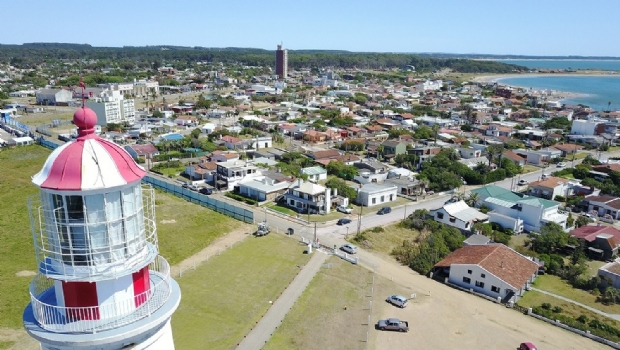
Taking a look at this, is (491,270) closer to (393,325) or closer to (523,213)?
(393,325)

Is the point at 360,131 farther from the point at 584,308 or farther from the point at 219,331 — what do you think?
the point at 219,331

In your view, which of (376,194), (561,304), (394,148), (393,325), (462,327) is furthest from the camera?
(394,148)

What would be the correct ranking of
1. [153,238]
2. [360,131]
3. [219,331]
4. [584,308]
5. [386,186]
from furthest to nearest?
[360,131], [386,186], [584,308], [219,331], [153,238]

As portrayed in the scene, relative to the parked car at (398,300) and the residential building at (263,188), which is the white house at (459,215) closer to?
the parked car at (398,300)

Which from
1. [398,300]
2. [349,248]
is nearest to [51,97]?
[349,248]

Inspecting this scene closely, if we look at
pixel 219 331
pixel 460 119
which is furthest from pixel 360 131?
pixel 219 331

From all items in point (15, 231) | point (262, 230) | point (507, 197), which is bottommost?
point (15, 231)
